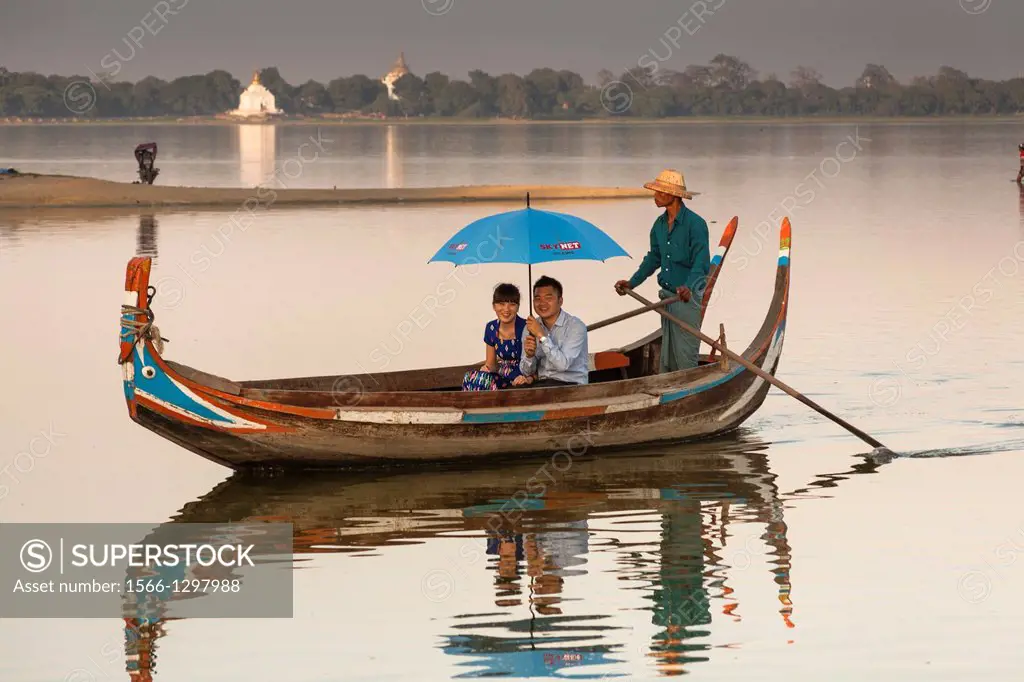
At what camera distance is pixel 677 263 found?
1447 cm

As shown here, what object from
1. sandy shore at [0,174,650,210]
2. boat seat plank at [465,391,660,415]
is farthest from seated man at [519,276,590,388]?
sandy shore at [0,174,650,210]

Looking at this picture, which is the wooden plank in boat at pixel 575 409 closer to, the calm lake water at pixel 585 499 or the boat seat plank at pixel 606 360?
the calm lake water at pixel 585 499

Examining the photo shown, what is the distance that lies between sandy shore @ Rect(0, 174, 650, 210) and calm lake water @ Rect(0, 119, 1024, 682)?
40.9ft

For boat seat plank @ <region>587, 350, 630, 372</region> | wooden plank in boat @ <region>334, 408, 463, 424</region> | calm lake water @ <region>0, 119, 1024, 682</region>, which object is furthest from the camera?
boat seat plank @ <region>587, 350, 630, 372</region>

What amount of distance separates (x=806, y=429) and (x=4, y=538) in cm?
693

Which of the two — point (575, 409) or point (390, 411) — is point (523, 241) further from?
point (390, 411)

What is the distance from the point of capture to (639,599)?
10172 mm

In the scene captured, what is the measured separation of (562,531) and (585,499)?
0.99 meters

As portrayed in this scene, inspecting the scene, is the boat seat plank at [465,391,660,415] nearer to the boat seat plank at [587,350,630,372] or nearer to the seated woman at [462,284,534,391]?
the seated woman at [462,284,534,391]

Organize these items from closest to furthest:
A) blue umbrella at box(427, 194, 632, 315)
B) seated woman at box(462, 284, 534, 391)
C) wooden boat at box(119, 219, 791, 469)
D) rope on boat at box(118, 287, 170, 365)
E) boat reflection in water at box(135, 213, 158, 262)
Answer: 1. rope on boat at box(118, 287, 170, 365)
2. wooden boat at box(119, 219, 791, 469)
3. seated woman at box(462, 284, 534, 391)
4. blue umbrella at box(427, 194, 632, 315)
5. boat reflection in water at box(135, 213, 158, 262)

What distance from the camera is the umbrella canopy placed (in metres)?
13.6

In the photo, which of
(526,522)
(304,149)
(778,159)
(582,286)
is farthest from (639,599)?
(304,149)

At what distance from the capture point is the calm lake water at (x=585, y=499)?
368 inches

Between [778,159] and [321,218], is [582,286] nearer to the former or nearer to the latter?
[321,218]
